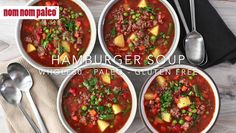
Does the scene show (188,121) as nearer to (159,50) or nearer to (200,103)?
(200,103)

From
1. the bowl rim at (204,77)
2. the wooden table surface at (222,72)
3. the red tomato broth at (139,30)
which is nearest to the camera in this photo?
the bowl rim at (204,77)

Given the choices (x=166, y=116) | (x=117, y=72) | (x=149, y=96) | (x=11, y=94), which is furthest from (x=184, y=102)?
(x=11, y=94)

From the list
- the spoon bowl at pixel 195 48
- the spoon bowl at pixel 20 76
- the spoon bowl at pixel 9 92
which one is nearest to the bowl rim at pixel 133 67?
the spoon bowl at pixel 195 48

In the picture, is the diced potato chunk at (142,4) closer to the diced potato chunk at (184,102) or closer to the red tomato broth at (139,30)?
the red tomato broth at (139,30)

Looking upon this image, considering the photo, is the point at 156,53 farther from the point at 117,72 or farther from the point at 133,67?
the point at 117,72

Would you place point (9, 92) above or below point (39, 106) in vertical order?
above

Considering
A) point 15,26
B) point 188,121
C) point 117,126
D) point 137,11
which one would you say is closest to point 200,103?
point 188,121
